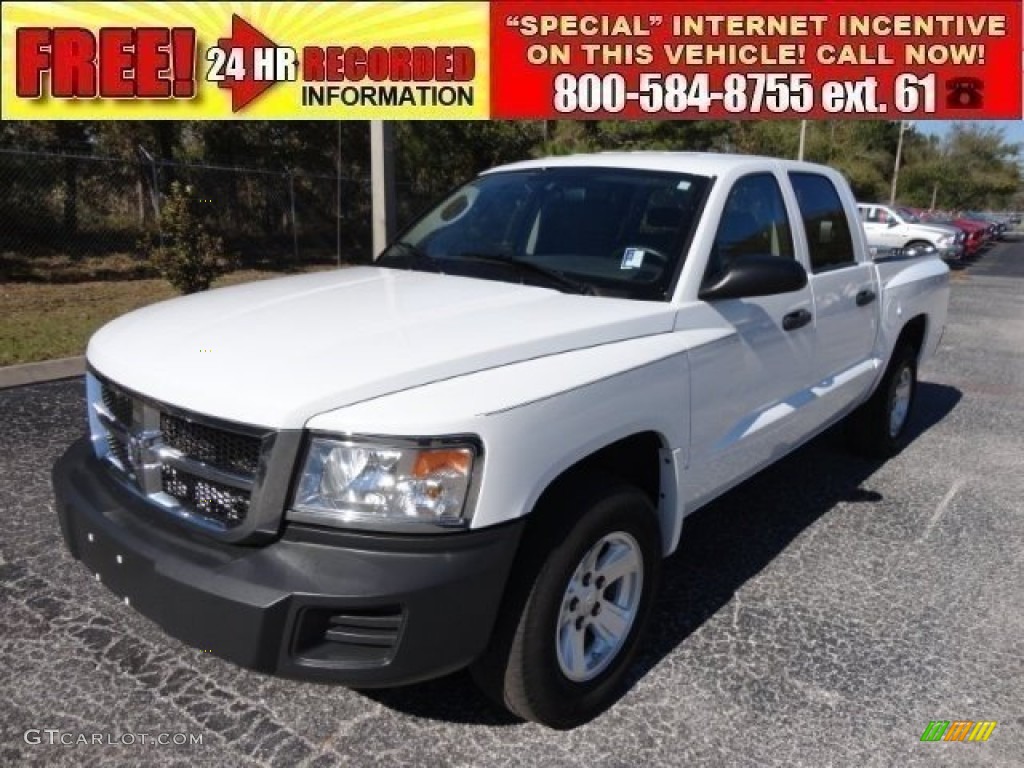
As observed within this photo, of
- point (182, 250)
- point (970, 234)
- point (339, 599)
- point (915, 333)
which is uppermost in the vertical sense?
point (970, 234)

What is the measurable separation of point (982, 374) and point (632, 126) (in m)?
21.0

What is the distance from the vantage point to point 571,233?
3445 mm

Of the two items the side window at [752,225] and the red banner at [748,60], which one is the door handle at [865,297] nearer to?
the side window at [752,225]

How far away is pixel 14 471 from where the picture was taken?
466 centimetres

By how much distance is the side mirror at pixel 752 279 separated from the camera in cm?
304

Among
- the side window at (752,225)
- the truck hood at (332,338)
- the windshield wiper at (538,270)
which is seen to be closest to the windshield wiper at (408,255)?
the windshield wiper at (538,270)

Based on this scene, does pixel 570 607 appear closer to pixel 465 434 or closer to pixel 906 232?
pixel 465 434

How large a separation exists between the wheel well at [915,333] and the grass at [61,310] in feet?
22.3

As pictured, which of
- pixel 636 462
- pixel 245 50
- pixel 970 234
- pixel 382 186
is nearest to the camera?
pixel 636 462

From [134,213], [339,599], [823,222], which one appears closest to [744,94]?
[134,213]

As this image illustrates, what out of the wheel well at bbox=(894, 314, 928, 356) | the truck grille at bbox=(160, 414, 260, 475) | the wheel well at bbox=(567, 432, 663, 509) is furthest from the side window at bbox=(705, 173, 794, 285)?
the wheel well at bbox=(894, 314, 928, 356)

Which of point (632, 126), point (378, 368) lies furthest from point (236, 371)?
point (632, 126)

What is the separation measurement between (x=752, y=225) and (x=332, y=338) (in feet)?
6.59

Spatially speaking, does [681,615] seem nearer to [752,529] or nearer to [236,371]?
[752,529]
